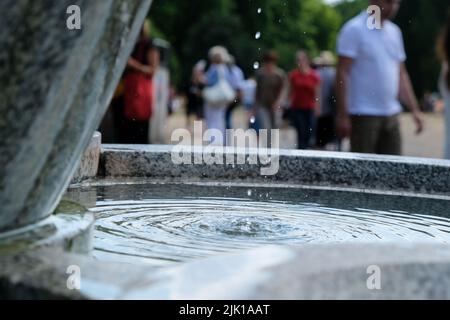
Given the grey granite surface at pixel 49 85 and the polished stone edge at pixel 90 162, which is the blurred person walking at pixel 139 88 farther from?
the grey granite surface at pixel 49 85

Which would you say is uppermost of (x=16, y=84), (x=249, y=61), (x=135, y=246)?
(x=249, y=61)

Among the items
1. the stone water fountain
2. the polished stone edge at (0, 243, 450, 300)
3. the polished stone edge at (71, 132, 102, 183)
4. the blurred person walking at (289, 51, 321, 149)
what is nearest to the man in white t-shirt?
the polished stone edge at (71, 132, 102, 183)

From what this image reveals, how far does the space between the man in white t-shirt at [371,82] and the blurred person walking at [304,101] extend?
6.24 metres

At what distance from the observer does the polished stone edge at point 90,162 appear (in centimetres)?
525

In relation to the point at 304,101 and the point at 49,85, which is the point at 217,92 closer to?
the point at 304,101

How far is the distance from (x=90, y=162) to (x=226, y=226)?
1352mm

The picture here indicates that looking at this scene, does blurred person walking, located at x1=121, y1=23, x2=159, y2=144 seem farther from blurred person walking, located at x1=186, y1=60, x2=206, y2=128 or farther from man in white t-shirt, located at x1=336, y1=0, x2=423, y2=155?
blurred person walking, located at x1=186, y1=60, x2=206, y2=128

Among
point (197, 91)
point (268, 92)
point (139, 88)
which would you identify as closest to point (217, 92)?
point (268, 92)

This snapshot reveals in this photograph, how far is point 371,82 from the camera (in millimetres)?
7309

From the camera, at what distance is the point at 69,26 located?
2.57 meters
